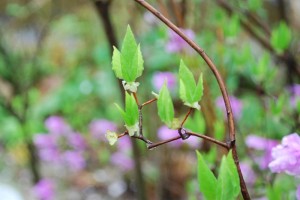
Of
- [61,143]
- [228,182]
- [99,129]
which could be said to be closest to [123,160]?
[99,129]

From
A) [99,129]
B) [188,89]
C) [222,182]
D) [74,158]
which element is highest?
[99,129]

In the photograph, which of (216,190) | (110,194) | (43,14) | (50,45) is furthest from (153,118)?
(50,45)

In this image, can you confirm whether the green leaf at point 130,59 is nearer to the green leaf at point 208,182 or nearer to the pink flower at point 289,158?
the green leaf at point 208,182

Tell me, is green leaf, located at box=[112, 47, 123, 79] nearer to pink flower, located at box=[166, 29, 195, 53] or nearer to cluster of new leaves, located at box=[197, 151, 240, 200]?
cluster of new leaves, located at box=[197, 151, 240, 200]

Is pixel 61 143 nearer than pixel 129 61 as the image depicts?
No

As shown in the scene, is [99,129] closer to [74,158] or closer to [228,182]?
[74,158]

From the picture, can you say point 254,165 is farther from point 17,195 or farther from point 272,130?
point 17,195

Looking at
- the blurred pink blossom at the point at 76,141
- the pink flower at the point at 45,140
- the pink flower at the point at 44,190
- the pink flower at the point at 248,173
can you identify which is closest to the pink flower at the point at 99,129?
the blurred pink blossom at the point at 76,141
